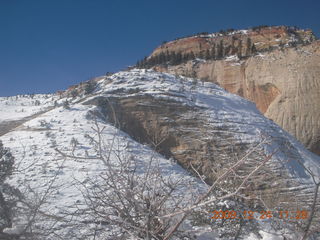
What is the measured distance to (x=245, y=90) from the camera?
22.8 m

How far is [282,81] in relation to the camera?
1991cm

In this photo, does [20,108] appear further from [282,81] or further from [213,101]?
[282,81]

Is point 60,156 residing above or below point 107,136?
below

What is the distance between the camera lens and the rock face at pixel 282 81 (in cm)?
1741

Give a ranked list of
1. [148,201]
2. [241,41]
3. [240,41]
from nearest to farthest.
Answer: [148,201]
[240,41]
[241,41]

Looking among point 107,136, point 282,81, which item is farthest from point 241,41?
point 107,136

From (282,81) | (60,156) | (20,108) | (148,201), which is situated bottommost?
(148,201)

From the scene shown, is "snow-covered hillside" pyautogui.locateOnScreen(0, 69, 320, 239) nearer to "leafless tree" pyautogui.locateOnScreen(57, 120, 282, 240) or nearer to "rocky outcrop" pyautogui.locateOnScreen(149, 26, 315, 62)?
"leafless tree" pyautogui.locateOnScreen(57, 120, 282, 240)

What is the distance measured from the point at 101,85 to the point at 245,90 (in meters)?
14.7

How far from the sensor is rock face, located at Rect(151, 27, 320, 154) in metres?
17.4

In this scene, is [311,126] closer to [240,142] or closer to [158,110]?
[240,142]
